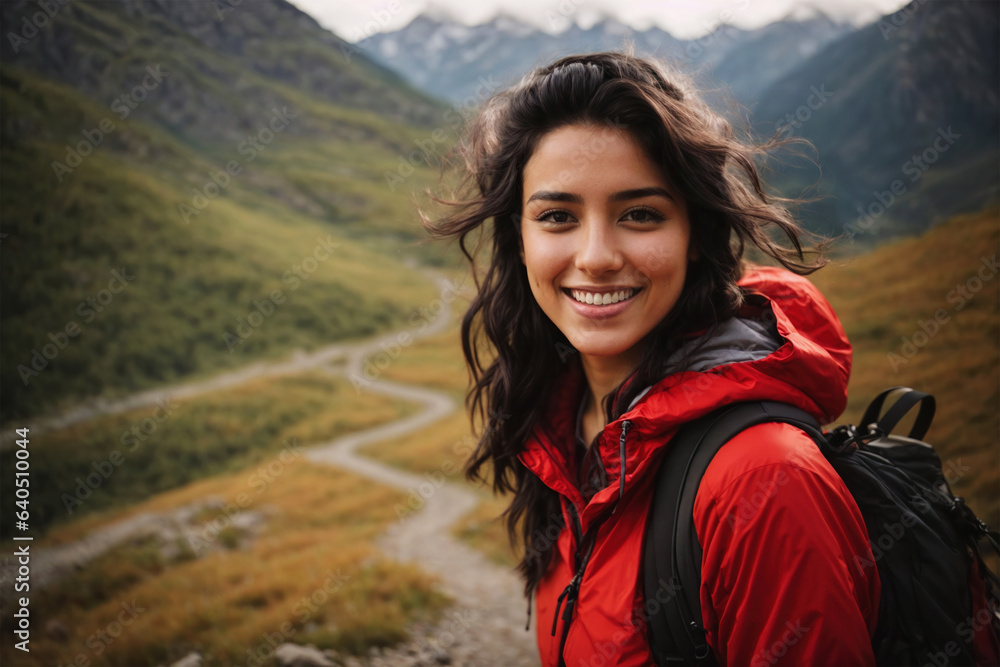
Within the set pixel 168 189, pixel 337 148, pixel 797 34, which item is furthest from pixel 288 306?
pixel 337 148

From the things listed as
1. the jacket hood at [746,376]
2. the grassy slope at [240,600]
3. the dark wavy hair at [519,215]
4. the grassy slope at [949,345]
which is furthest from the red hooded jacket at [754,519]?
the grassy slope at [240,600]

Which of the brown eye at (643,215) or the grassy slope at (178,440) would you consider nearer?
the brown eye at (643,215)

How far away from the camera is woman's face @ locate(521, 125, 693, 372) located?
2.35 metres

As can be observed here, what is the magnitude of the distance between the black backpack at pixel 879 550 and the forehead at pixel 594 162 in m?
1.00

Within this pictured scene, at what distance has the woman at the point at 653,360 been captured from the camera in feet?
5.69

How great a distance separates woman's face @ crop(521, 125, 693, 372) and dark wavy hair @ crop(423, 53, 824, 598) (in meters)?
0.09

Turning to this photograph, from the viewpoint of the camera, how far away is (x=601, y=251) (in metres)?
2.35

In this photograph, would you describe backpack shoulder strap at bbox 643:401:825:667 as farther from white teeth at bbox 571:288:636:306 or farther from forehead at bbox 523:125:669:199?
forehead at bbox 523:125:669:199

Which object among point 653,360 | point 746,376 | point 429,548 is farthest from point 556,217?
point 429,548

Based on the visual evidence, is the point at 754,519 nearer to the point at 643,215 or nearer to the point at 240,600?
the point at 643,215

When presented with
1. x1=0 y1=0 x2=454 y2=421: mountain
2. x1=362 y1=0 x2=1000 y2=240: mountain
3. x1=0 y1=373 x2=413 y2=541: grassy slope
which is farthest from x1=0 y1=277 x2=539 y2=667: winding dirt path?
x1=362 y1=0 x2=1000 y2=240: mountain

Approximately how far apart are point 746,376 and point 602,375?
95 centimetres

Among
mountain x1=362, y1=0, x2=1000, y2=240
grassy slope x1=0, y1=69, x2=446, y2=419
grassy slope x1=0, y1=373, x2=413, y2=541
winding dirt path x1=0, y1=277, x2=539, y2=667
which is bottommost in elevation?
grassy slope x1=0, y1=373, x2=413, y2=541

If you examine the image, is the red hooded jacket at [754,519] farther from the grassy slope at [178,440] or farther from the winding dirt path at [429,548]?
the grassy slope at [178,440]
